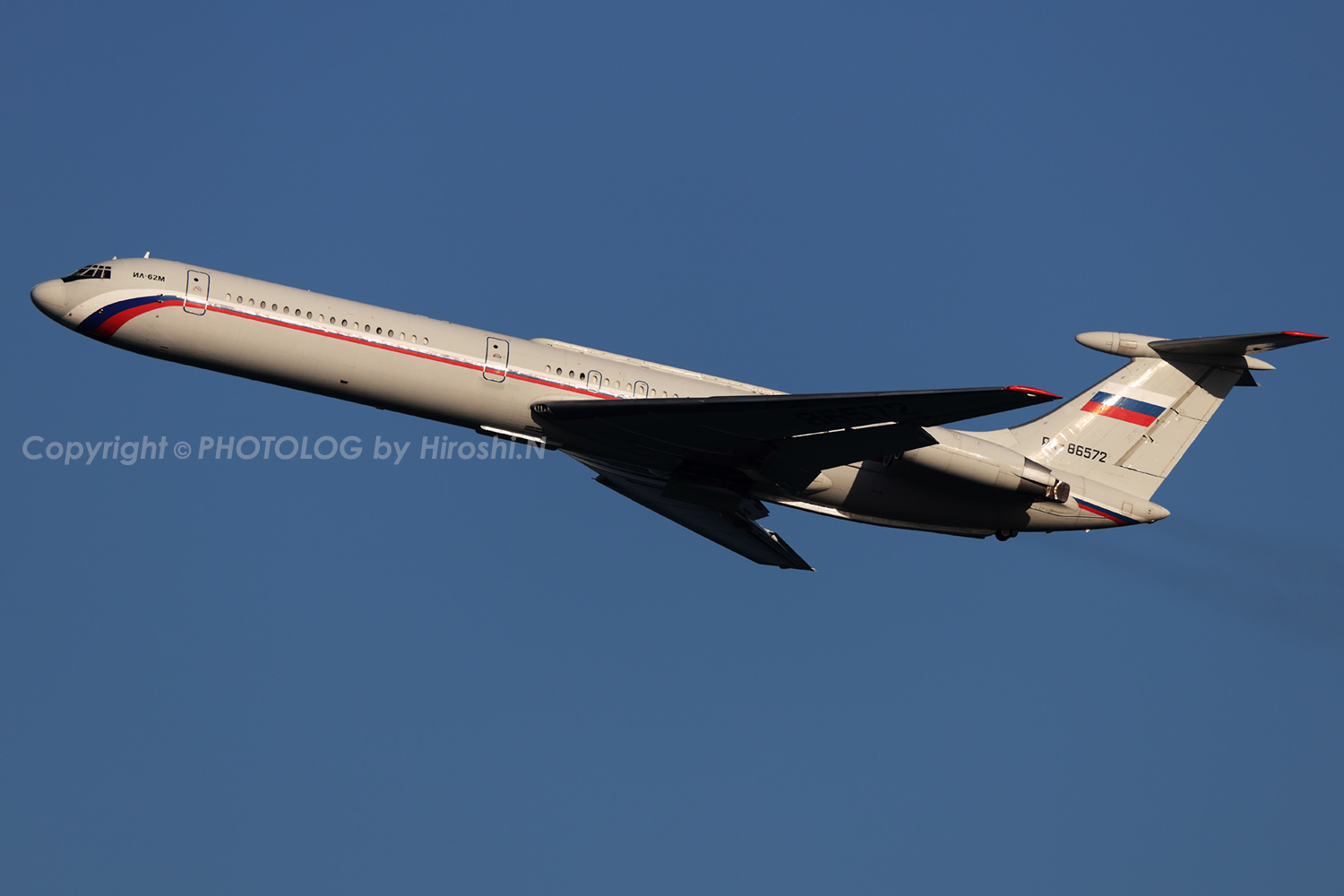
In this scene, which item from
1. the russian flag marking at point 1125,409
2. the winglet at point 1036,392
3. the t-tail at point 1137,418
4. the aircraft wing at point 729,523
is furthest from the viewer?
the russian flag marking at point 1125,409

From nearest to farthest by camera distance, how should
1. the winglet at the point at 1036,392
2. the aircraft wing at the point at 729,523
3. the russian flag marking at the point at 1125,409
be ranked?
the winglet at the point at 1036,392 → the aircraft wing at the point at 729,523 → the russian flag marking at the point at 1125,409

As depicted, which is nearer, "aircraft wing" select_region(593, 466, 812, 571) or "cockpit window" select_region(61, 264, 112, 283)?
"cockpit window" select_region(61, 264, 112, 283)

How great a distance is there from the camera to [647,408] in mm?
21016

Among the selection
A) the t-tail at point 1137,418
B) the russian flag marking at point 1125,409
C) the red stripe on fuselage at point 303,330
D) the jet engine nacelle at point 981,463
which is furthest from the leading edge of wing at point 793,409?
the russian flag marking at point 1125,409

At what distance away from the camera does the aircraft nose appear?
859 inches

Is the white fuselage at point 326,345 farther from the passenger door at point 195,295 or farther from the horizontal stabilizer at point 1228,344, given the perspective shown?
the horizontal stabilizer at point 1228,344

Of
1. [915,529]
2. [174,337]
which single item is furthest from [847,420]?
[174,337]

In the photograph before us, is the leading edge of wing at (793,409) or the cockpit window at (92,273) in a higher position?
the cockpit window at (92,273)

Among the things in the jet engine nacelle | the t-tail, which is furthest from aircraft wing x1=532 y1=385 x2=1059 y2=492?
the t-tail

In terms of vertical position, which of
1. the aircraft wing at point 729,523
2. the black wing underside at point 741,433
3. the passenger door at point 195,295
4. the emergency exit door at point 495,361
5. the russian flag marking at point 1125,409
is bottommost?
the aircraft wing at point 729,523

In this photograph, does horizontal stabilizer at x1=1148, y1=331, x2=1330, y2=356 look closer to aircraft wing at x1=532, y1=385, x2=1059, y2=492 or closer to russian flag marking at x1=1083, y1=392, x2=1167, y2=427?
russian flag marking at x1=1083, y1=392, x2=1167, y2=427

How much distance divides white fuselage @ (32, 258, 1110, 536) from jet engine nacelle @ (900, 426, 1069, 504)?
235 inches

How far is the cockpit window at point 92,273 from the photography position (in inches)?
860

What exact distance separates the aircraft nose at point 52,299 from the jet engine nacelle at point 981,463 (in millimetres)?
15961
